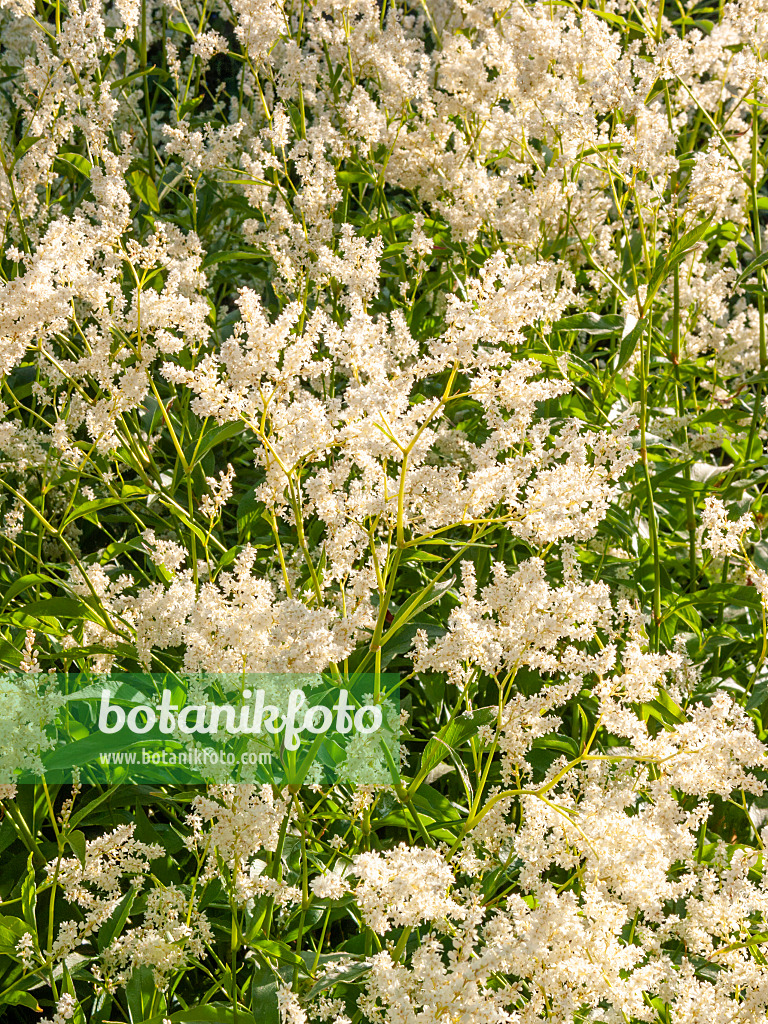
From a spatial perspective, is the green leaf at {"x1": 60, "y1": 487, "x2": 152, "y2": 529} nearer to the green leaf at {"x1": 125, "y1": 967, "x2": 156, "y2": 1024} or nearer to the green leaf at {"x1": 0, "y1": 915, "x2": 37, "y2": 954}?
the green leaf at {"x1": 0, "y1": 915, "x2": 37, "y2": 954}

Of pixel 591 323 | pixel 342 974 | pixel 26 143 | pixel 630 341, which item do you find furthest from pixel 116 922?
pixel 26 143

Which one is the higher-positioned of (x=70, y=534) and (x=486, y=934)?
(x=70, y=534)

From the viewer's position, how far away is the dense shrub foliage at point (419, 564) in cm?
165

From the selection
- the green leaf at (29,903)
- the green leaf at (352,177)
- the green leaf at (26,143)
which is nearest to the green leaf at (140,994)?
the green leaf at (29,903)

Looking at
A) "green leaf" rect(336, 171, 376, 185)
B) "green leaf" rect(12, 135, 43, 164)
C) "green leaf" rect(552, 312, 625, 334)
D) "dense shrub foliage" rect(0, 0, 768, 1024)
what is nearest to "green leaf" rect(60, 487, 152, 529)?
"dense shrub foliage" rect(0, 0, 768, 1024)

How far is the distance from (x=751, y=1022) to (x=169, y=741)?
1.11 meters

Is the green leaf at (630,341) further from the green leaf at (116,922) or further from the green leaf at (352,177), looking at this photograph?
the green leaf at (116,922)

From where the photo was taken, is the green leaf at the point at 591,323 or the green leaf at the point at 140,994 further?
the green leaf at the point at 591,323

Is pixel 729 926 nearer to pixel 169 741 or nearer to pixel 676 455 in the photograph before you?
pixel 169 741

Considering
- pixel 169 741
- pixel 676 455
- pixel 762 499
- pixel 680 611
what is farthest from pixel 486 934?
pixel 676 455

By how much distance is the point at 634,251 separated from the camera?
10.3ft

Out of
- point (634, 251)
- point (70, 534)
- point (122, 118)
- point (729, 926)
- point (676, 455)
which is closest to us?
point (729, 926)

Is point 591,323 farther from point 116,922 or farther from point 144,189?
point 116,922

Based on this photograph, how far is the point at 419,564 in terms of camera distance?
253 cm
